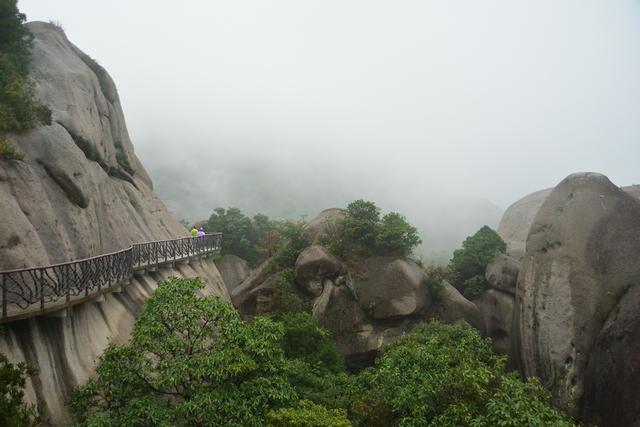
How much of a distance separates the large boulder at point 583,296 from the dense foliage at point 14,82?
20910 mm

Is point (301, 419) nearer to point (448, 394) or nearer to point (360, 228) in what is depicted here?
point (448, 394)

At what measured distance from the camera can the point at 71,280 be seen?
1211cm

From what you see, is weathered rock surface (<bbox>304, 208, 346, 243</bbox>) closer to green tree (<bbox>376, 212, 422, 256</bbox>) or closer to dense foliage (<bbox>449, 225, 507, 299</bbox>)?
green tree (<bbox>376, 212, 422, 256</bbox>)

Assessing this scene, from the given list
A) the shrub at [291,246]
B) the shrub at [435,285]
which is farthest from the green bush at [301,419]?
the shrub at [291,246]

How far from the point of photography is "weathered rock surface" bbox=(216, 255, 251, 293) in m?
36.9

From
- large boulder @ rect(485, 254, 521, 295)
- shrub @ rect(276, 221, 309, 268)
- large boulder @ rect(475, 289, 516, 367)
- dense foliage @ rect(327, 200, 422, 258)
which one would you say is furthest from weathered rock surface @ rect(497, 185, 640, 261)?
shrub @ rect(276, 221, 309, 268)

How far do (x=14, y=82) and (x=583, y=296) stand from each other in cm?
2428

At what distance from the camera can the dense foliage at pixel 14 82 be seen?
49.6 feet

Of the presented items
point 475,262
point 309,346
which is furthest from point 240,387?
point 475,262

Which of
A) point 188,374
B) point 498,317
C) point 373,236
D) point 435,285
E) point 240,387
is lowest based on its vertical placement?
point 498,317

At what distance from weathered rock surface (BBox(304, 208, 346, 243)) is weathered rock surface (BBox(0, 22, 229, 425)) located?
815cm

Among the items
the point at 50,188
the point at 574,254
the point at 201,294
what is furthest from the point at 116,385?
the point at 574,254

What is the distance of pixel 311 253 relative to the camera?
28172mm

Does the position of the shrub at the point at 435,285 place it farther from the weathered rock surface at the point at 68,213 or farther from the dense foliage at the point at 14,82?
the dense foliage at the point at 14,82
